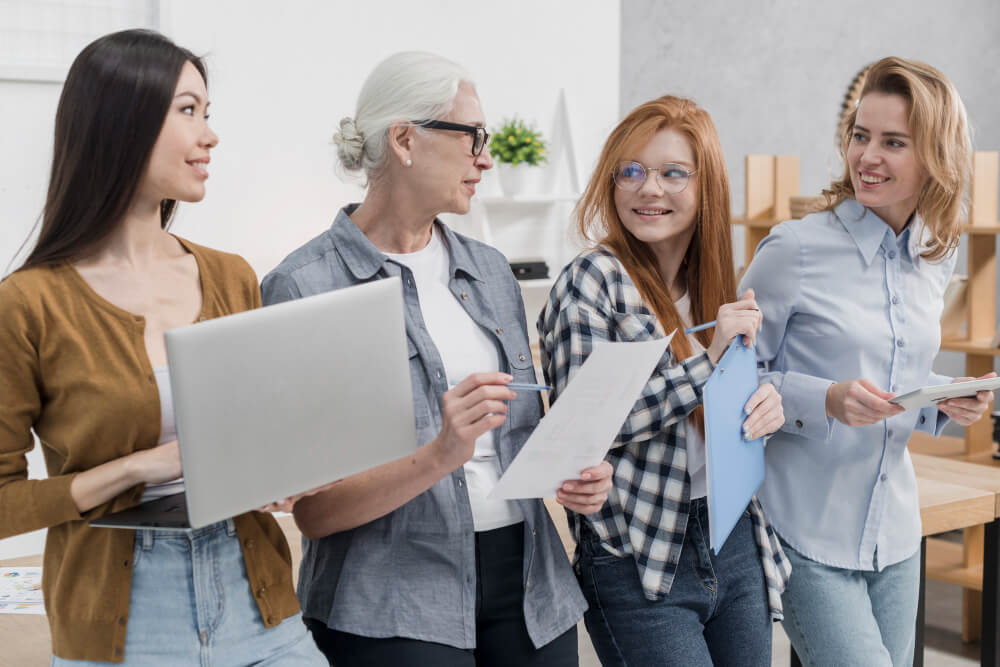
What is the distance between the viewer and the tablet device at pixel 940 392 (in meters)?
1.55

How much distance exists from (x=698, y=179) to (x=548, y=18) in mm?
2771

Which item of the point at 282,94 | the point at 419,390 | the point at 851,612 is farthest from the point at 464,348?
the point at 282,94

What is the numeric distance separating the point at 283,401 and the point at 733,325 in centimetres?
68

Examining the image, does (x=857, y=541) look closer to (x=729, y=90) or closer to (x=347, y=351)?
(x=347, y=351)

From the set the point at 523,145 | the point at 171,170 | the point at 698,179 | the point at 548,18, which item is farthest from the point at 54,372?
the point at 548,18

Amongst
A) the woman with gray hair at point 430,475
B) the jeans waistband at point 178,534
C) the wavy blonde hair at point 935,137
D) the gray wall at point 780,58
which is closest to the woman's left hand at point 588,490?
the woman with gray hair at point 430,475

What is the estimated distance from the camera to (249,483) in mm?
1127

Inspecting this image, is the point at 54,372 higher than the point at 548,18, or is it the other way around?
the point at 548,18

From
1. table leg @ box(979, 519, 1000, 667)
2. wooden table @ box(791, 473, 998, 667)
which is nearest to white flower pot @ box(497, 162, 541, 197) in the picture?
wooden table @ box(791, 473, 998, 667)

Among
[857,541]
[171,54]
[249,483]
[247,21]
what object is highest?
[247,21]

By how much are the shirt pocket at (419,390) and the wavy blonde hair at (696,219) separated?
36 cm

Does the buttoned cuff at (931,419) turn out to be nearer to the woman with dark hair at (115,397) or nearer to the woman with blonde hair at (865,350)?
the woman with blonde hair at (865,350)

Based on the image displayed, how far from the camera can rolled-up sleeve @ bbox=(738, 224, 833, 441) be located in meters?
1.69

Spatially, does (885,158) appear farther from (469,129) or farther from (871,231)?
(469,129)
